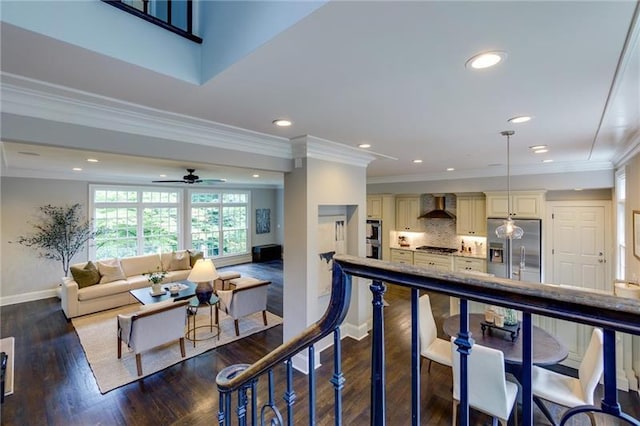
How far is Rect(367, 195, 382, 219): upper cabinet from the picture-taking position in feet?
26.1

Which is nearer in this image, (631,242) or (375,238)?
(631,242)

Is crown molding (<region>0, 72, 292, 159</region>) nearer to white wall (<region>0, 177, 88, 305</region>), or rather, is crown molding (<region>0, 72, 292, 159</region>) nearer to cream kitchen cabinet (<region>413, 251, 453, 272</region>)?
cream kitchen cabinet (<region>413, 251, 453, 272</region>)

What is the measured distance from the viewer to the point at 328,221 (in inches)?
166

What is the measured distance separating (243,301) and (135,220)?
5082 millimetres

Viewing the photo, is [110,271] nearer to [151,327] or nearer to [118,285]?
[118,285]

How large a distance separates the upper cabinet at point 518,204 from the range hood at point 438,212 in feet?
3.84

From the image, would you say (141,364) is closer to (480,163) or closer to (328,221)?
(328,221)

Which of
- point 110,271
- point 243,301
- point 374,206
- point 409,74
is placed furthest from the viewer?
point 374,206

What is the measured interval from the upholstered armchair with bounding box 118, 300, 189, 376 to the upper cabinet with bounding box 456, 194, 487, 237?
19.4ft

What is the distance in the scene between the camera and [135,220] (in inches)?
313

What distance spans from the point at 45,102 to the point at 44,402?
9.91 feet

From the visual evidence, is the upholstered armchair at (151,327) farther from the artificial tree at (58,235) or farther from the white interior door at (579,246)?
the white interior door at (579,246)

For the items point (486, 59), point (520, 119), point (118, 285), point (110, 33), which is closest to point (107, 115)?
point (110, 33)

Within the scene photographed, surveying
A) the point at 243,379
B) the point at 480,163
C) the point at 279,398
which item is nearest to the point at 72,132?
the point at 243,379
